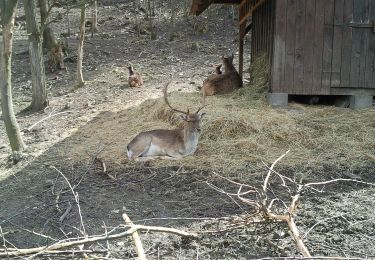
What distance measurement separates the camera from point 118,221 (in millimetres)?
5520

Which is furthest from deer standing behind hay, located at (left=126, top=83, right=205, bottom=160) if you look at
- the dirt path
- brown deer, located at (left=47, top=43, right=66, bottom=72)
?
brown deer, located at (left=47, top=43, right=66, bottom=72)

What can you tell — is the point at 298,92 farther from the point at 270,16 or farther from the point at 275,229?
the point at 275,229

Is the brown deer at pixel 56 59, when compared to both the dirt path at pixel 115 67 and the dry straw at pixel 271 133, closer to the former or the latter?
the dirt path at pixel 115 67

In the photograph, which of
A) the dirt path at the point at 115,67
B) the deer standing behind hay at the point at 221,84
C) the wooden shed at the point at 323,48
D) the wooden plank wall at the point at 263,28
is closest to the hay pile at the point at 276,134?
the wooden shed at the point at 323,48

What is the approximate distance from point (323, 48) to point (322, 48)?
2 centimetres

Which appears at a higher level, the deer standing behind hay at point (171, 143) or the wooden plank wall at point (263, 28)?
the wooden plank wall at point (263, 28)

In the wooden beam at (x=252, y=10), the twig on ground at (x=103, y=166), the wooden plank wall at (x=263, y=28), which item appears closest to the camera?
the twig on ground at (x=103, y=166)

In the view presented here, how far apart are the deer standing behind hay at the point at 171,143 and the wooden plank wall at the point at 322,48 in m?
2.71

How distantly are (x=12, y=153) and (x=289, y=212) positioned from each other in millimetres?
5668

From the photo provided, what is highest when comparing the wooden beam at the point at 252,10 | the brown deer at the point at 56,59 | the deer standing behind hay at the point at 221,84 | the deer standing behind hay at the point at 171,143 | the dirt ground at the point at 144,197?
the wooden beam at the point at 252,10

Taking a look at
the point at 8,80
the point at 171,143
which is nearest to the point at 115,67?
the point at 8,80

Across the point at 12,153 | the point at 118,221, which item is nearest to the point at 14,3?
the point at 12,153

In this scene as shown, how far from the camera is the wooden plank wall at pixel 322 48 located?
9.56 metres

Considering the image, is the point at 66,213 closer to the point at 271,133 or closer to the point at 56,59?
the point at 271,133
